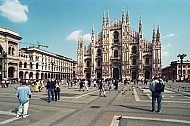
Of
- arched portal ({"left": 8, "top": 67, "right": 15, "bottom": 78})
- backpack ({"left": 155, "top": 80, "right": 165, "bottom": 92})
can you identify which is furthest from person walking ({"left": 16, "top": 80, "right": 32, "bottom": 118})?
arched portal ({"left": 8, "top": 67, "right": 15, "bottom": 78})

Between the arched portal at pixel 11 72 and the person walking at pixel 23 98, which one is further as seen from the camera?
the arched portal at pixel 11 72

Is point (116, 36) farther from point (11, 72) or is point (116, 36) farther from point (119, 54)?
point (11, 72)

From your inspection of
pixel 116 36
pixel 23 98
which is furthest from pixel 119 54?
pixel 23 98

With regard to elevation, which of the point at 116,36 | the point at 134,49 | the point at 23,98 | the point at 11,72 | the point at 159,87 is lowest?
the point at 11,72

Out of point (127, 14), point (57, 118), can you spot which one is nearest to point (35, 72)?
point (127, 14)

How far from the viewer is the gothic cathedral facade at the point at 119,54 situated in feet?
→ 171

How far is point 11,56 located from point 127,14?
4338 centimetres

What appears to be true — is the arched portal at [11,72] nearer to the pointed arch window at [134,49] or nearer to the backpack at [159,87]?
the pointed arch window at [134,49]

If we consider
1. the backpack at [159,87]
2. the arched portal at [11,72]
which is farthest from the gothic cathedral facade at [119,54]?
the backpack at [159,87]

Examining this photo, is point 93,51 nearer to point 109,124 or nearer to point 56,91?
point 56,91

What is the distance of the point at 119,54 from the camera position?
184 feet

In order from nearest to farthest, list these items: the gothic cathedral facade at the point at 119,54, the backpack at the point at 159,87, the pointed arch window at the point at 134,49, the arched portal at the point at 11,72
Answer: the backpack at the point at 159,87
the arched portal at the point at 11,72
the gothic cathedral facade at the point at 119,54
the pointed arch window at the point at 134,49

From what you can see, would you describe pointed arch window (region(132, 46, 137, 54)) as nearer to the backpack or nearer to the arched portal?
the arched portal

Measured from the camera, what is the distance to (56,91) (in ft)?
37.7
